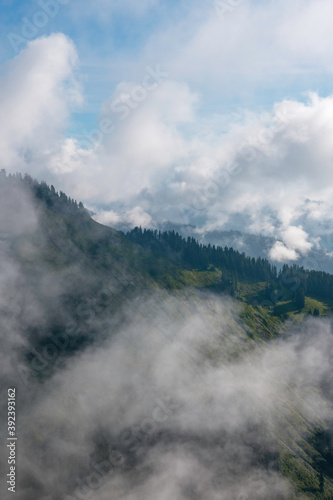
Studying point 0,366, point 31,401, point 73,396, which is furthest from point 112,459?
point 0,366

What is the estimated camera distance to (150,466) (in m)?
184

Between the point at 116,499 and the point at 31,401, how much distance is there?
69.5 m

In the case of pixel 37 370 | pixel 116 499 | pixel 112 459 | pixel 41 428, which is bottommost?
pixel 116 499

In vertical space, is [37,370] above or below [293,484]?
above

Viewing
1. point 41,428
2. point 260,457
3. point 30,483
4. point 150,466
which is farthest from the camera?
point 260,457

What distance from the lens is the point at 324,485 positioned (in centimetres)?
19175

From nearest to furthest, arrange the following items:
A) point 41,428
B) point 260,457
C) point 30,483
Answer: point 30,483, point 41,428, point 260,457

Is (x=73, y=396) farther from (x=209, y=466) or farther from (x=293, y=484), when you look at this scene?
(x=293, y=484)

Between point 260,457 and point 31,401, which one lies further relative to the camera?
point 260,457

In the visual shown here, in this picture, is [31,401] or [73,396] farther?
[73,396]

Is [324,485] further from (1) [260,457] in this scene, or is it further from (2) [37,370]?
(2) [37,370]

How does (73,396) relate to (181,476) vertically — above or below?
above

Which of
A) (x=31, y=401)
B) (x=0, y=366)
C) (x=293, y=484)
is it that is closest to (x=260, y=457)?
(x=293, y=484)

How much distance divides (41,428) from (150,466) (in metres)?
66.9
